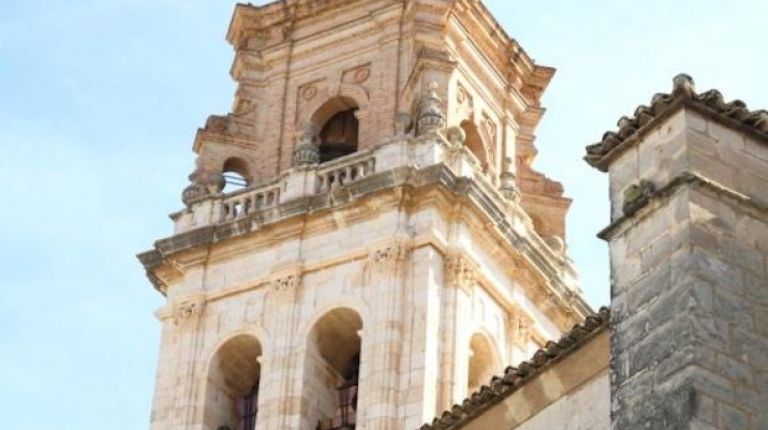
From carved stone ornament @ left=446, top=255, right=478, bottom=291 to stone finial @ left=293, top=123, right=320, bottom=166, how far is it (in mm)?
2561

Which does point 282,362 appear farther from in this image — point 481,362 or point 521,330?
point 521,330

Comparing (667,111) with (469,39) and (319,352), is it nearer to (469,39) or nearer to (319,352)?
(319,352)

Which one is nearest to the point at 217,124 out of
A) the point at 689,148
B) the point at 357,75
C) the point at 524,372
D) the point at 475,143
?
the point at 357,75

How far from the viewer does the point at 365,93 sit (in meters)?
29.6

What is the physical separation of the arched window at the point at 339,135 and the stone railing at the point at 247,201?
7.72 feet

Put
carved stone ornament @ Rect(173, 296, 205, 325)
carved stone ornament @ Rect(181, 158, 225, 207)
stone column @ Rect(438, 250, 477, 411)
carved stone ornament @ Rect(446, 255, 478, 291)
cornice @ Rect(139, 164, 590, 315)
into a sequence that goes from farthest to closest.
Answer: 1. carved stone ornament @ Rect(181, 158, 225, 207)
2. carved stone ornament @ Rect(173, 296, 205, 325)
3. cornice @ Rect(139, 164, 590, 315)
4. carved stone ornament @ Rect(446, 255, 478, 291)
5. stone column @ Rect(438, 250, 477, 411)

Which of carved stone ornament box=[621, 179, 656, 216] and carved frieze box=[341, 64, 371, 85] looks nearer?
carved stone ornament box=[621, 179, 656, 216]

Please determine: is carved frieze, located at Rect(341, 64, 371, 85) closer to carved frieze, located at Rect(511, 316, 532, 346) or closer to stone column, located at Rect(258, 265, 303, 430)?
stone column, located at Rect(258, 265, 303, 430)

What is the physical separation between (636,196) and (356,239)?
13.8m

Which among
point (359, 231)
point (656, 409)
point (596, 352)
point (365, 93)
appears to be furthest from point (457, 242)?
point (656, 409)

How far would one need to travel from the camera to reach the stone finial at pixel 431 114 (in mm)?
27797

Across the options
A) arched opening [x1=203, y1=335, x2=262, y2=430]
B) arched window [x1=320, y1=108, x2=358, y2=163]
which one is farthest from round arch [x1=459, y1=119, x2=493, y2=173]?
arched opening [x1=203, y1=335, x2=262, y2=430]

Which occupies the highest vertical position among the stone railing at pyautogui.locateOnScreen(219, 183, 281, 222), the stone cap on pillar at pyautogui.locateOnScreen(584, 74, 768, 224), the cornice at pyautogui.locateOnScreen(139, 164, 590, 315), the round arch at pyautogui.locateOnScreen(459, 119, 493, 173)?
the round arch at pyautogui.locateOnScreen(459, 119, 493, 173)

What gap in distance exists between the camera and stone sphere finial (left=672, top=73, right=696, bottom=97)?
12922 millimetres
